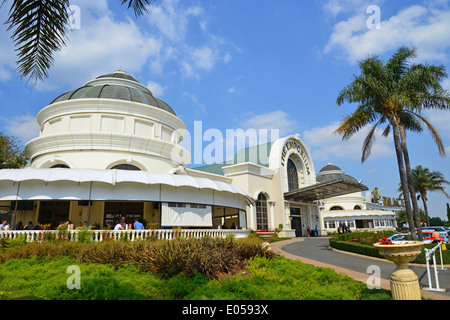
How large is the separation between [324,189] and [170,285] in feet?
91.3

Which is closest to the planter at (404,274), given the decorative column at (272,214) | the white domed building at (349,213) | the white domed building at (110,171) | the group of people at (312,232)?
the white domed building at (110,171)

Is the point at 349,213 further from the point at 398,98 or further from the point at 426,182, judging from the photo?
the point at 398,98

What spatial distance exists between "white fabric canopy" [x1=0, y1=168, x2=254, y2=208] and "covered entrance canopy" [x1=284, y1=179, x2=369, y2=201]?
51.2 feet

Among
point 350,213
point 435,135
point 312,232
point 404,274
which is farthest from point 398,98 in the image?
point 350,213

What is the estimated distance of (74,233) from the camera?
42.8 ft

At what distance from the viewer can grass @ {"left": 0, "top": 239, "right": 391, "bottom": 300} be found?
6.40 m

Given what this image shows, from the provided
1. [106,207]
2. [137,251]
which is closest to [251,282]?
[137,251]

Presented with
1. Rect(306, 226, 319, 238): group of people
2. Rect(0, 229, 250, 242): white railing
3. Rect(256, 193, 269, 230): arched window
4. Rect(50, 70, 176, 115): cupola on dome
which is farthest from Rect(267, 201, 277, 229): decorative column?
Rect(0, 229, 250, 242): white railing

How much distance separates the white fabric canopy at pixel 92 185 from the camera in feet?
49.3

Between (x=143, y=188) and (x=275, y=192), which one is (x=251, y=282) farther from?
(x=275, y=192)

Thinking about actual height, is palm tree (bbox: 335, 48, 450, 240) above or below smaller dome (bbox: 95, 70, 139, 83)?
below

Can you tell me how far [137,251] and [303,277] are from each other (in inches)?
200

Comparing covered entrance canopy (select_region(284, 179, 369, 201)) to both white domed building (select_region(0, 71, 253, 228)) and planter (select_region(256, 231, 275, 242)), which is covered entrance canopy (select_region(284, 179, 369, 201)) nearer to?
planter (select_region(256, 231, 275, 242))

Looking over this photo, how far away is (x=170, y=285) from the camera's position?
7.02 metres
